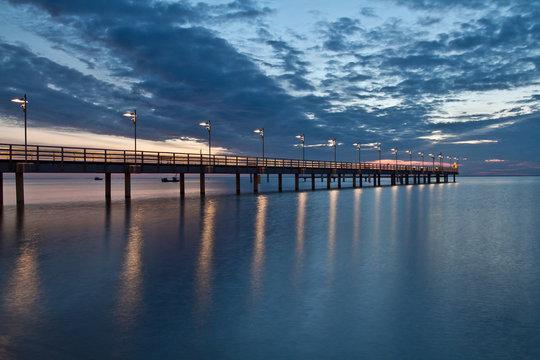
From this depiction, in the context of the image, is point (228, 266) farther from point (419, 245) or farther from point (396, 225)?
point (396, 225)

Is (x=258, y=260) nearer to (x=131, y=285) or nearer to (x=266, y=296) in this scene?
(x=266, y=296)

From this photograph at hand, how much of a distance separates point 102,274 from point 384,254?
346 inches

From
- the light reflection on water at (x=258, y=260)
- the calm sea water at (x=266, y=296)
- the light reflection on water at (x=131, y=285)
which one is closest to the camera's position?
the calm sea water at (x=266, y=296)

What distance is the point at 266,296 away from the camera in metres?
8.45

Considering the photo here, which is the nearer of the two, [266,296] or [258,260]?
[266,296]

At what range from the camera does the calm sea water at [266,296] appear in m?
6.03

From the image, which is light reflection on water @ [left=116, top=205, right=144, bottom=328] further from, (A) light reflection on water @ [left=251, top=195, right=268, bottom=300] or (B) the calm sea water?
(A) light reflection on water @ [left=251, top=195, right=268, bottom=300]

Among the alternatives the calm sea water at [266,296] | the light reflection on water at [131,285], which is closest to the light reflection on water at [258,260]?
the calm sea water at [266,296]

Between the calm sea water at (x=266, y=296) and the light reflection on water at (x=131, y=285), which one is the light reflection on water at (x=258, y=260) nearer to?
the calm sea water at (x=266, y=296)

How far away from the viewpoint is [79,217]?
23.7 m

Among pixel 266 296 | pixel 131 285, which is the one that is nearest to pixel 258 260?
pixel 266 296

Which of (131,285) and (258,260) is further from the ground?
(131,285)

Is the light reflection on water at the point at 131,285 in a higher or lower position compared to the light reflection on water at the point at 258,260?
higher

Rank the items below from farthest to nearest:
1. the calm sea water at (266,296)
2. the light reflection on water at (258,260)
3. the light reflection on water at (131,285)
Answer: the light reflection on water at (258,260) → the light reflection on water at (131,285) → the calm sea water at (266,296)
